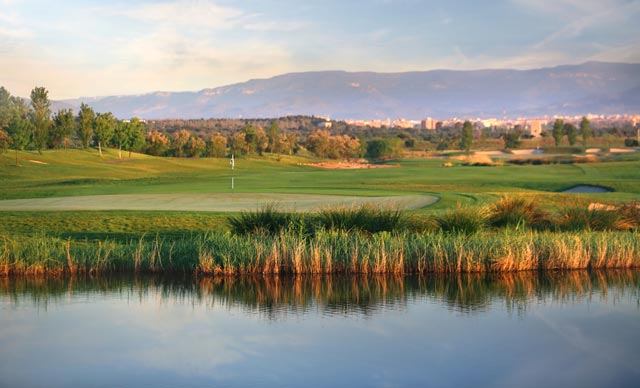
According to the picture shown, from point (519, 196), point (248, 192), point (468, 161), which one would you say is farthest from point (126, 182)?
point (468, 161)

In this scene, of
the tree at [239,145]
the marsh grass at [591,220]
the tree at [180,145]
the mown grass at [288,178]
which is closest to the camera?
the marsh grass at [591,220]

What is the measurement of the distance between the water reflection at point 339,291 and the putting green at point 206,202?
9989mm

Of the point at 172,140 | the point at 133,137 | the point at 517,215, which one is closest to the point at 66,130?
the point at 133,137

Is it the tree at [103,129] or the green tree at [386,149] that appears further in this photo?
the green tree at [386,149]

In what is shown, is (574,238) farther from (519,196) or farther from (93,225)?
(93,225)

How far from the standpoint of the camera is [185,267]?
1695 centimetres

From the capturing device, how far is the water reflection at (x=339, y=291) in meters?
13.9

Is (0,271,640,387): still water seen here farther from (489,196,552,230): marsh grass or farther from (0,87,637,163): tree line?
(0,87,637,163): tree line

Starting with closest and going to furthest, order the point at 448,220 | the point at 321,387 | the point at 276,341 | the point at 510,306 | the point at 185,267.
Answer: the point at 321,387 < the point at 276,341 < the point at 510,306 < the point at 185,267 < the point at 448,220

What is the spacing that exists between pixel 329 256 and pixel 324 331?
4.33m

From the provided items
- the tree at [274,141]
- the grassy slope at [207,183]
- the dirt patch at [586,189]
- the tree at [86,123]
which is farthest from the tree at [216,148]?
the dirt patch at [586,189]

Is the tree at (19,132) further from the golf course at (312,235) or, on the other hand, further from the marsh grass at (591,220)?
the marsh grass at (591,220)

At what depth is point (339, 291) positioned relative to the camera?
14969 mm

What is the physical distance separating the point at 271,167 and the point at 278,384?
250 ft
